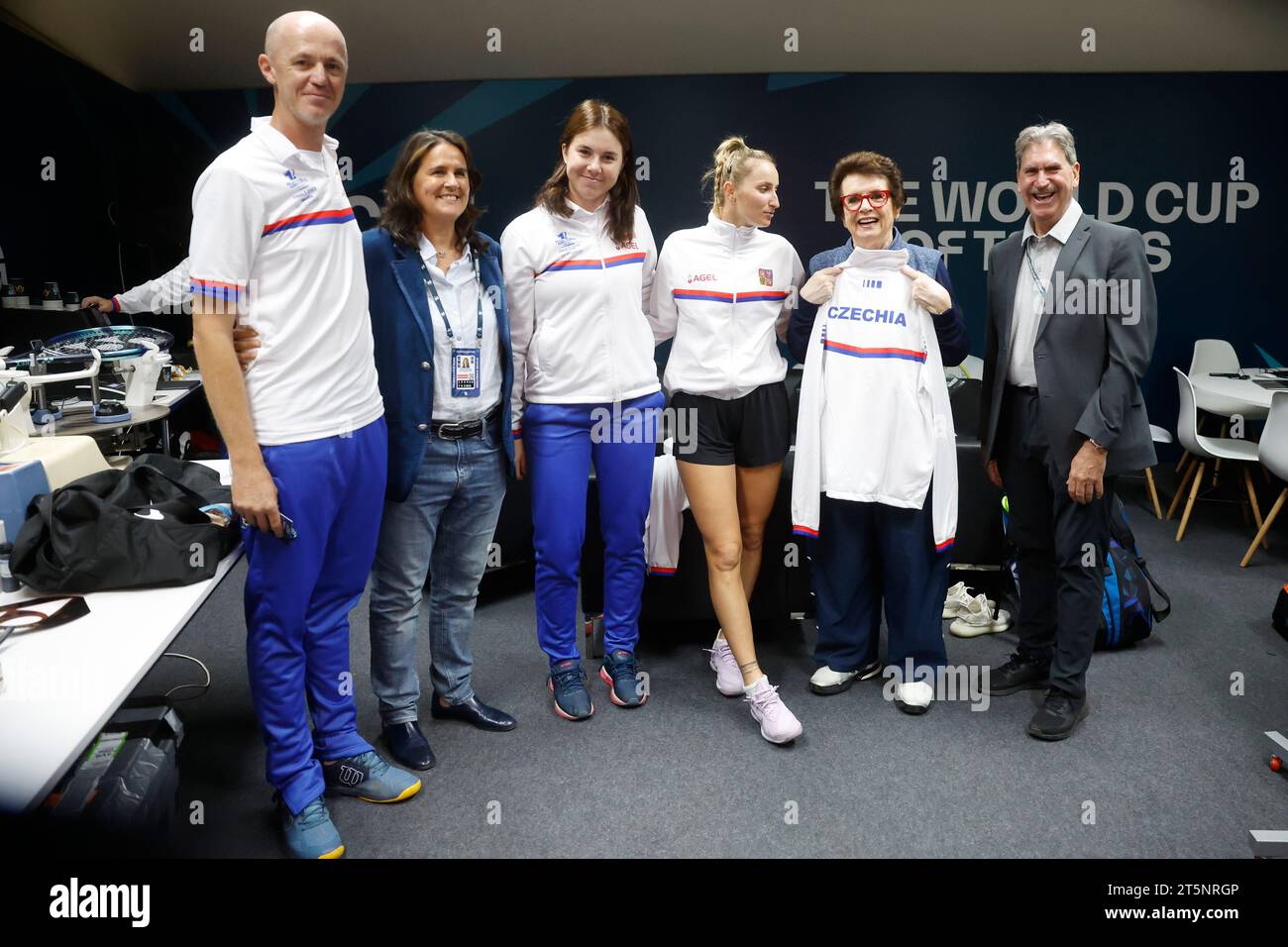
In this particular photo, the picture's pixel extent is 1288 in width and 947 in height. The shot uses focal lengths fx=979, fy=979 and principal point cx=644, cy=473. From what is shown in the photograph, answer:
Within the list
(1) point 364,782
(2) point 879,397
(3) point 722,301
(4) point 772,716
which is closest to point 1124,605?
(2) point 879,397

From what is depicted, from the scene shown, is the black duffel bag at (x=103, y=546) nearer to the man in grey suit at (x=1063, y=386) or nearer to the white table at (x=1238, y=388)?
the man in grey suit at (x=1063, y=386)

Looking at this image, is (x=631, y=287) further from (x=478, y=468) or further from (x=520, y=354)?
(x=478, y=468)

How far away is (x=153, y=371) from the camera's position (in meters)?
3.80

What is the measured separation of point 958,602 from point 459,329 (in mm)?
2299

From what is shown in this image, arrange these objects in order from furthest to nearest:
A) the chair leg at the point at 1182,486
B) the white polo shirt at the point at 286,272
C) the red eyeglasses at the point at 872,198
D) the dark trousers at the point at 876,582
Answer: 1. the chair leg at the point at 1182,486
2. the dark trousers at the point at 876,582
3. the red eyeglasses at the point at 872,198
4. the white polo shirt at the point at 286,272

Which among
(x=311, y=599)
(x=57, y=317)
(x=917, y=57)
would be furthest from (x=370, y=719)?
(x=917, y=57)

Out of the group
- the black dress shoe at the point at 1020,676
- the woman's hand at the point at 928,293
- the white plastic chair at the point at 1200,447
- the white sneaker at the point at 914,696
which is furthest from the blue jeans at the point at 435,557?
the white plastic chair at the point at 1200,447

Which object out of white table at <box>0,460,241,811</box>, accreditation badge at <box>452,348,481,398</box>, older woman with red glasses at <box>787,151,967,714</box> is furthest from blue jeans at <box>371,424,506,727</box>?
older woman with red glasses at <box>787,151,967,714</box>

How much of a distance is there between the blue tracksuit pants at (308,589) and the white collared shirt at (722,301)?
0.99 meters

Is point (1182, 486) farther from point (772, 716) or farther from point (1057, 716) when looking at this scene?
point (772, 716)

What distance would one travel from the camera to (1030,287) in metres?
2.86

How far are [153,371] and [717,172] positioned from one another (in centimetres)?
236

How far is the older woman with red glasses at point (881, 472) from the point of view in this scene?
9.20ft

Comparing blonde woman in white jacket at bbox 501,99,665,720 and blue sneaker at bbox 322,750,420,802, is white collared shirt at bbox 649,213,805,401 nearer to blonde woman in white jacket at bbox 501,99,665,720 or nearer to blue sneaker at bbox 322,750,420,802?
blonde woman in white jacket at bbox 501,99,665,720
